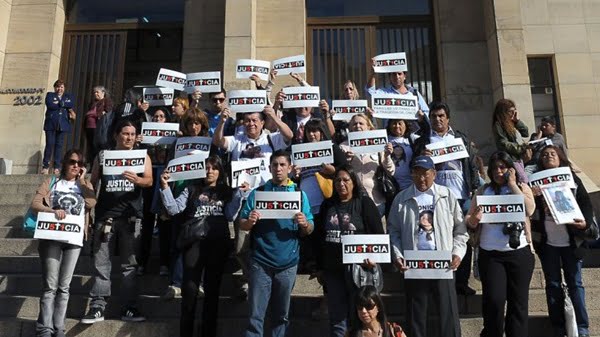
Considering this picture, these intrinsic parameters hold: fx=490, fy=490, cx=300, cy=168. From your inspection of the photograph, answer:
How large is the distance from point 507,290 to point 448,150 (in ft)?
5.71

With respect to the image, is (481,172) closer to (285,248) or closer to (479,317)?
(479,317)

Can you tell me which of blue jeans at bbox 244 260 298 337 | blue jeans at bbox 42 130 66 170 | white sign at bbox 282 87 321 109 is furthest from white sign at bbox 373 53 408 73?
blue jeans at bbox 42 130 66 170

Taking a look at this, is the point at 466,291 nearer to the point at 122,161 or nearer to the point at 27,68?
the point at 122,161

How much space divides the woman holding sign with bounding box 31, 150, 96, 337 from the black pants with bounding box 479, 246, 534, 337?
4311 millimetres

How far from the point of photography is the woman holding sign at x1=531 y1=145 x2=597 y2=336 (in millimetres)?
5176

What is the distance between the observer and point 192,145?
611cm

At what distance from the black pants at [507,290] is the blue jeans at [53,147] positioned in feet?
28.9

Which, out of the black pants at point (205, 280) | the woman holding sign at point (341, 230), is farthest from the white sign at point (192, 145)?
the woman holding sign at point (341, 230)

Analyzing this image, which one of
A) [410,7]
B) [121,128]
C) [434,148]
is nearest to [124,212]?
[121,128]

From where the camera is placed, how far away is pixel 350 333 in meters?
3.96

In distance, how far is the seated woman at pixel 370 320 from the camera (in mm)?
3910

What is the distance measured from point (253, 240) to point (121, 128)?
229 cm

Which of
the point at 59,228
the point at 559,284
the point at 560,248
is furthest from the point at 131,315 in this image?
the point at 560,248

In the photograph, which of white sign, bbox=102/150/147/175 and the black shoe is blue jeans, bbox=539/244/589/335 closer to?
the black shoe
